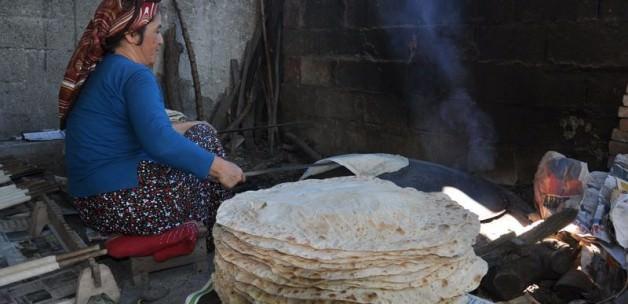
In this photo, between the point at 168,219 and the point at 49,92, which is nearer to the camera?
the point at 168,219

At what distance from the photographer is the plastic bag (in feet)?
10.1

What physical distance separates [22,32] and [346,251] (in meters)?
4.07

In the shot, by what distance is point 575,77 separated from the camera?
3418 millimetres

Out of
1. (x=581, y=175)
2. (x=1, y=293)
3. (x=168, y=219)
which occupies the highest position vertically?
(x=581, y=175)

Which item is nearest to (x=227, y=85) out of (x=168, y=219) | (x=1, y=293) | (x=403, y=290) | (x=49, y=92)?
(x=49, y=92)

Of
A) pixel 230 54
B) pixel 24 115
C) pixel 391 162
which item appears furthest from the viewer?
pixel 230 54

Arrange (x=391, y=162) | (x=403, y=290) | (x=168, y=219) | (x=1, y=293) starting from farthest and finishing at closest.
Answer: (x=391, y=162) < (x=168, y=219) < (x=1, y=293) < (x=403, y=290)

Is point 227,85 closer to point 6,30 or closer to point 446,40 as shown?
point 6,30

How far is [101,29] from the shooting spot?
254 centimetres

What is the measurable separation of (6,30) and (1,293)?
265 cm

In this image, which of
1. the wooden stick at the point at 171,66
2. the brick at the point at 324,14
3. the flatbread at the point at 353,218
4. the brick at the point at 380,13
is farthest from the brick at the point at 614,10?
the wooden stick at the point at 171,66

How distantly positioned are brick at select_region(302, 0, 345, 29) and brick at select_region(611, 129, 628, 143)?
2.54 meters

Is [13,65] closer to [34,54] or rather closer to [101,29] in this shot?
[34,54]

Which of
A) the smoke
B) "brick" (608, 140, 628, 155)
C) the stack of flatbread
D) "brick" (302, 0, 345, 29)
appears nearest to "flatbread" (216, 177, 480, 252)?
the stack of flatbread
